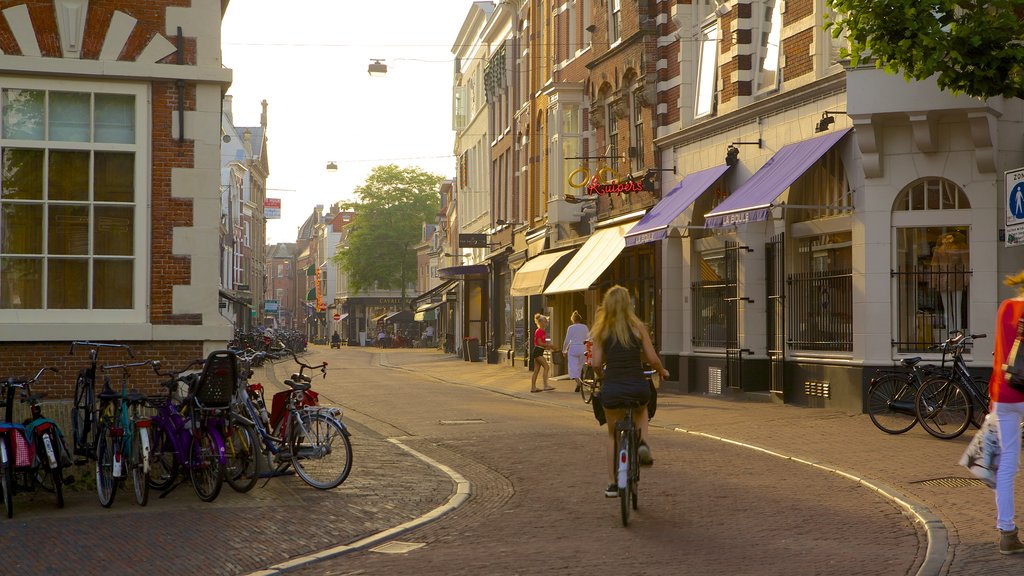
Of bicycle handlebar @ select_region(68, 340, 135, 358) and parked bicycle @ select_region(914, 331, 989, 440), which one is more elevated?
bicycle handlebar @ select_region(68, 340, 135, 358)

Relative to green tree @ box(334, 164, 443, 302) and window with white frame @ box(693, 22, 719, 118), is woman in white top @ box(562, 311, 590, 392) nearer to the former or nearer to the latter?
window with white frame @ box(693, 22, 719, 118)

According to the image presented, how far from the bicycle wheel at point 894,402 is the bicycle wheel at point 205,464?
8565mm

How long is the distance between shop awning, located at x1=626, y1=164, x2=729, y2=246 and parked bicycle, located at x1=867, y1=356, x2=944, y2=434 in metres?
7.62

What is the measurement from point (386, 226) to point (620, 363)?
3058 inches

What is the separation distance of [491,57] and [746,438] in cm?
3304

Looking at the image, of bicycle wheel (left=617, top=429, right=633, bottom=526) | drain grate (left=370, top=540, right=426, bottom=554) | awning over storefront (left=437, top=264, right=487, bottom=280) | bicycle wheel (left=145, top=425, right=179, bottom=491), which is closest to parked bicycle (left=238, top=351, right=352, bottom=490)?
bicycle wheel (left=145, top=425, right=179, bottom=491)

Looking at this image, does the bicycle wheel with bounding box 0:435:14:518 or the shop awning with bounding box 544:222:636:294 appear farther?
the shop awning with bounding box 544:222:636:294

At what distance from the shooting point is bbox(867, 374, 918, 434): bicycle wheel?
15.1 meters

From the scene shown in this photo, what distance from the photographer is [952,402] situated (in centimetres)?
1462

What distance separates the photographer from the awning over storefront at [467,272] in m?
46.9

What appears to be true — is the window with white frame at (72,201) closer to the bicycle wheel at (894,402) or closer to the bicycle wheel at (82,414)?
the bicycle wheel at (82,414)

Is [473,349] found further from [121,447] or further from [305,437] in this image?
[121,447]

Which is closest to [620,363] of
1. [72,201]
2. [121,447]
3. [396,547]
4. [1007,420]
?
[396,547]

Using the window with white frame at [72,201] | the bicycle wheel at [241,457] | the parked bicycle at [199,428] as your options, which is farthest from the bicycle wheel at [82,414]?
the bicycle wheel at [241,457]
